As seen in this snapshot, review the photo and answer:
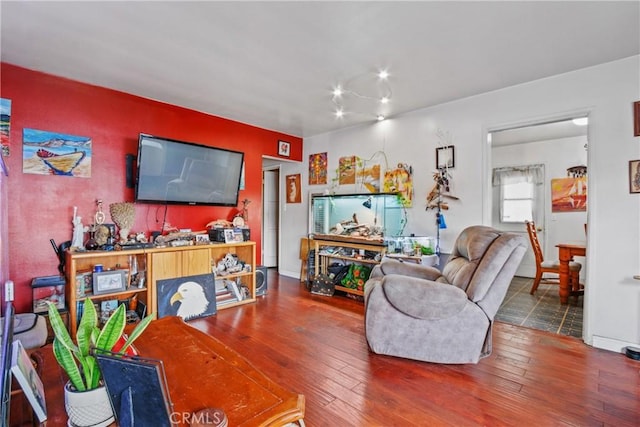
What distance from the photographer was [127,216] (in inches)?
117

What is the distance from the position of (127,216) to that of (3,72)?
1.52 m

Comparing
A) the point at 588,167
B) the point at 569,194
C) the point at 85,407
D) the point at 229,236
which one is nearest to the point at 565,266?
the point at 588,167

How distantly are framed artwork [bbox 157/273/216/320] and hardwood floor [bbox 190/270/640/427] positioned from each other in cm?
19

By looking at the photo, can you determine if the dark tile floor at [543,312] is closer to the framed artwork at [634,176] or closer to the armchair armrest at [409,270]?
the armchair armrest at [409,270]

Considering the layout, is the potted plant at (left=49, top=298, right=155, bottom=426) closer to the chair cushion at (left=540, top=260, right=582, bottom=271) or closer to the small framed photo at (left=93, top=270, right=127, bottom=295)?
the small framed photo at (left=93, top=270, right=127, bottom=295)

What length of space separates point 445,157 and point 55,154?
400 cm

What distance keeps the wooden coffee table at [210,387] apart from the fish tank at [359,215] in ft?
9.21

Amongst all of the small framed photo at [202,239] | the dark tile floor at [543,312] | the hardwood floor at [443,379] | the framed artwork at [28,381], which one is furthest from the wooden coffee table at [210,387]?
the dark tile floor at [543,312]

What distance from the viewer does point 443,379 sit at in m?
1.98

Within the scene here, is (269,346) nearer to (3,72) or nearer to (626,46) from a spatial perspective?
(3,72)

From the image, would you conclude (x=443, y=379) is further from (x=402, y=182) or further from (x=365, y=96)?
(x=365, y=96)

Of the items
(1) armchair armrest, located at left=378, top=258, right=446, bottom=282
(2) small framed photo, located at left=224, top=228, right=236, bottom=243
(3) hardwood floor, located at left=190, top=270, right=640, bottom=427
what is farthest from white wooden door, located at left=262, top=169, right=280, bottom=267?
(1) armchair armrest, located at left=378, top=258, right=446, bottom=282

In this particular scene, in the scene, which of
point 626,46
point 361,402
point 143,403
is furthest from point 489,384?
point 626,46

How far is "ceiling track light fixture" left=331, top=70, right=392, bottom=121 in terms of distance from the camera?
9.34ft
